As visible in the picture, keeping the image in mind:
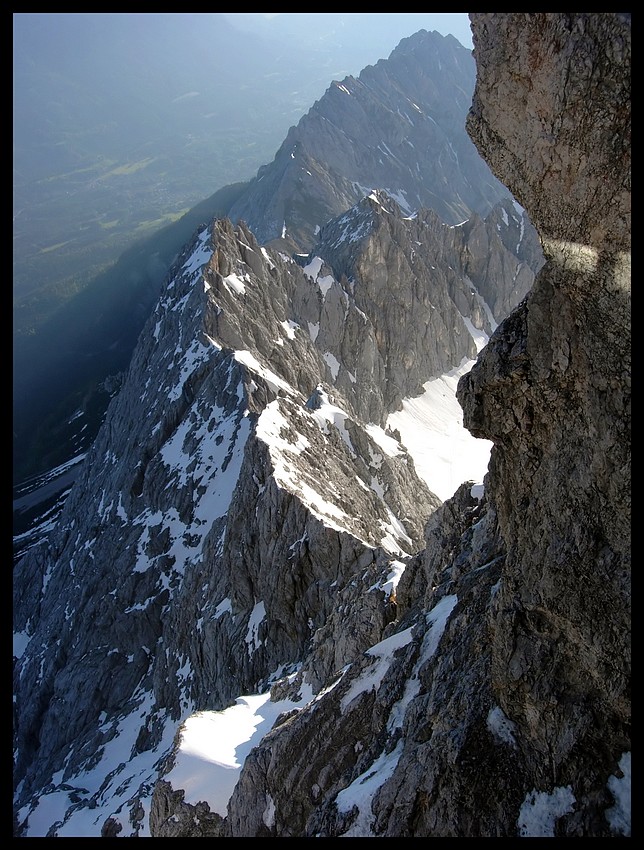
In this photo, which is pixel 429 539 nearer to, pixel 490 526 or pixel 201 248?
pixel 490 526

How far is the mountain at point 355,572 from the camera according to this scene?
1293cm

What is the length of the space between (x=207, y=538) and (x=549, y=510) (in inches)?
1769

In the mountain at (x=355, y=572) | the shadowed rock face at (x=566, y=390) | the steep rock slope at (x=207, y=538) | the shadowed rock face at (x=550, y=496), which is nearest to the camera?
the shadowed rock face at (x=566, y=390)

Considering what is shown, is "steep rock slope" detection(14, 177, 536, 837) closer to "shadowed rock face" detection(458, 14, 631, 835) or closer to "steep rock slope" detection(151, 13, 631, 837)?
"steep rock slope" detection(151, 13, 631, 837)

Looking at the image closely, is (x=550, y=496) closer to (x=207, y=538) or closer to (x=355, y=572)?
(x=355, y=572)

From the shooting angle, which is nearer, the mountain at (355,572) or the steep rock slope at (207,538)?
the mountain at (355,572)

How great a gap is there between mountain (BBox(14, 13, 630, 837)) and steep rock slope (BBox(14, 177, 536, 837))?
314 mm

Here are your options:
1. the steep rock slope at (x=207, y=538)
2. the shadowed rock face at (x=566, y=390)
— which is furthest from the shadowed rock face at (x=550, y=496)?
the steep rock slope at (x=207, y=538)

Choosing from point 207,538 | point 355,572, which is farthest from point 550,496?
point 207,538

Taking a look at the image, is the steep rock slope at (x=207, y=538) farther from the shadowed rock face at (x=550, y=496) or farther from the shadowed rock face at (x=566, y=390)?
the shadowed rock face at (x=566, y=390)

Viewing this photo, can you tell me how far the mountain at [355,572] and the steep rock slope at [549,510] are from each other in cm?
6

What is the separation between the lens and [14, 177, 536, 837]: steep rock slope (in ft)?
142

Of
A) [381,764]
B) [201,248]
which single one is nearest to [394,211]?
[201,248]

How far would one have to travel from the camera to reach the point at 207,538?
183 feet
